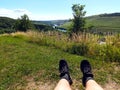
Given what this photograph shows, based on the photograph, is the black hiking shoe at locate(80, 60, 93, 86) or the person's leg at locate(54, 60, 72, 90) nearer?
the person's leg at locate(54, 60, 72, 90)

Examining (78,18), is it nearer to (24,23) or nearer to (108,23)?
(24,23)

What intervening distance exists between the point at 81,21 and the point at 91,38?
27.9 meters

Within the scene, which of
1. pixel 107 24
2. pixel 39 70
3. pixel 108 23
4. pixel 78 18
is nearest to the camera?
pixel 39 70

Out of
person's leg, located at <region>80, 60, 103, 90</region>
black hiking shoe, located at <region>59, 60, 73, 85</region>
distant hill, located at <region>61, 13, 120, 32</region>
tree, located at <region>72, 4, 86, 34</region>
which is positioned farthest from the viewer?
distant hill, located at <region>61, 13, 120, 32</region>

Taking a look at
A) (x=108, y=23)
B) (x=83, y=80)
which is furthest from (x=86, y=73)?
(x=108, y=23)

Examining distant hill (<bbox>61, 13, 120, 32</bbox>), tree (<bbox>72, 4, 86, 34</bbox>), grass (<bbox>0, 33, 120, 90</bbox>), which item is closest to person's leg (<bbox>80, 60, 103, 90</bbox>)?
grass (<bbox>0, 33, 120, 90</bbox>)

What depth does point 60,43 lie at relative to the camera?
1337 centimetres

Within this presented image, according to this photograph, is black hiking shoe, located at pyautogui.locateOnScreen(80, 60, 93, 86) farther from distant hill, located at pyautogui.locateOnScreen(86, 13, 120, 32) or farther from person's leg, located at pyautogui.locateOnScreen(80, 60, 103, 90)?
distant hill, located at pyautogui.locateOnScreen(86, 13, 120, 32)

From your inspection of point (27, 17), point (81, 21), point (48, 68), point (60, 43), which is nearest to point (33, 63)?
point (48, 68)

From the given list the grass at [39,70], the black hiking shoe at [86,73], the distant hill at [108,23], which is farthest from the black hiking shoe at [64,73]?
the distant hill at [108,23]

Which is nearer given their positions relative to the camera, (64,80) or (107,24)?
(64,80)

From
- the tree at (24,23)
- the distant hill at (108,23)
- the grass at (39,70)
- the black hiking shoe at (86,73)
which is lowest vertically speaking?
the distant hill at (108,23)

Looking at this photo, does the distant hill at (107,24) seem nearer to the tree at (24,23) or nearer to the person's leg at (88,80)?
the tree at (24,23)

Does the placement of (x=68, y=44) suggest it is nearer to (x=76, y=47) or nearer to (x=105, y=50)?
(x=76, y=47)
